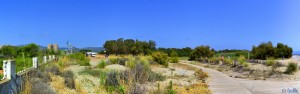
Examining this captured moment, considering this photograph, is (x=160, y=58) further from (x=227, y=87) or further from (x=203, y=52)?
(x=203, y=52)

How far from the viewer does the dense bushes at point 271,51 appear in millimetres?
60781

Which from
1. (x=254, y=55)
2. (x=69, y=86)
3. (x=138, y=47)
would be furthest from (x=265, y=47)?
(x=69, y=86)

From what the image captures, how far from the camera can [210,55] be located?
2940 inches

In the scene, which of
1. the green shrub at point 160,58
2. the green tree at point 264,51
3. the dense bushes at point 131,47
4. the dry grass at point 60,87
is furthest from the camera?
the dense bushes at point 131,47

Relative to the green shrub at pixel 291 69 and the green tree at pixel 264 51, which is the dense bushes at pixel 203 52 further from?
the green shrub at pixel 291 69

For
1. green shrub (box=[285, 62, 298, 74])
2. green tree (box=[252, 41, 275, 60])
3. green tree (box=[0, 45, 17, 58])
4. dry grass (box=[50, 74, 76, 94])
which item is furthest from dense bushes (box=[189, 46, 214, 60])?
dry grass (box=[50, 74, 76, 94])

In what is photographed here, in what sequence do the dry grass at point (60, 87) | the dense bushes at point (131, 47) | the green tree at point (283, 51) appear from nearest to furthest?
the dry grass at point (60, 87) < the green tree at point (283, 51) < the dense bushes at point (131, 47)

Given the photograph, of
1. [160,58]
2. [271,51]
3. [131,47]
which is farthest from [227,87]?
[131,47]

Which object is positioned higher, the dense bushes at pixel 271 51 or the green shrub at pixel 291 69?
the dense bushes at pixel 271 51

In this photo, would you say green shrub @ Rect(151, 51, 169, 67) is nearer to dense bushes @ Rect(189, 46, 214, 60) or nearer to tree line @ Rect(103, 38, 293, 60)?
tree line @ Rect(103, 38, 293, 60)

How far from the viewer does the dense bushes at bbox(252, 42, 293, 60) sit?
60.8 meters

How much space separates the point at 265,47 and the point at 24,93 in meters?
51.1

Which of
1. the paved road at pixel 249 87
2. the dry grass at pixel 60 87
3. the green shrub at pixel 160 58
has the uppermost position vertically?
the green shrub at pixel 160 58

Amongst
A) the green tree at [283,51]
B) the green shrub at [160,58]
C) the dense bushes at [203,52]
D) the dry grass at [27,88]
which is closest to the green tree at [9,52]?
the green shrub at [160,58]
